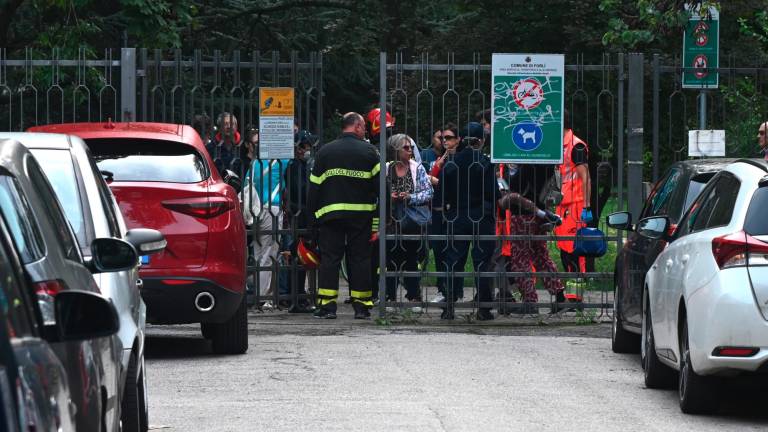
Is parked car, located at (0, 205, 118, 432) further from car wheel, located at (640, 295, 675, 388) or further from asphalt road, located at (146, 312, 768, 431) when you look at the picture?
car wheel, located at (640, 295, 675, 388)

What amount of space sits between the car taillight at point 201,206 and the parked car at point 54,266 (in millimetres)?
4952

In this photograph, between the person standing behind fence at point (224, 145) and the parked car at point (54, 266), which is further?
the person standing behind fence at point (224, 145)

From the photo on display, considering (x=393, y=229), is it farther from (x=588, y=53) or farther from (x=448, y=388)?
(x=588, y=53)

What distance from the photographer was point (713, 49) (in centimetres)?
1513

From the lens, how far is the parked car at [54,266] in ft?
15.5

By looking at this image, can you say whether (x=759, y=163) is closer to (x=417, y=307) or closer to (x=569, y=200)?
(x=569, y=200)

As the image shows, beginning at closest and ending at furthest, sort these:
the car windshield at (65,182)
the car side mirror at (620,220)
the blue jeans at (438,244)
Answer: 1. the car windshield at (65,182)
2. the car side mirror at (620,220)
3. the blue jeans at (438,244)

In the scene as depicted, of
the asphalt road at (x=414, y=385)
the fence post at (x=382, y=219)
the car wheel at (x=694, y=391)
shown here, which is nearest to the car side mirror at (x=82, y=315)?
the asphalt road at (x=414, y=385)

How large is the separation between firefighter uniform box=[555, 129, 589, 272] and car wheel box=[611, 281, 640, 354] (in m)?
3.08

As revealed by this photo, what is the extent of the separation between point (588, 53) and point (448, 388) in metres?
32.4

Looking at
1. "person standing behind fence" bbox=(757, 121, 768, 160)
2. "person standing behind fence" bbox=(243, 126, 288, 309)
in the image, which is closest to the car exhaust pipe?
"person standing behind fence" bbox=(243, 126, 288, 309)

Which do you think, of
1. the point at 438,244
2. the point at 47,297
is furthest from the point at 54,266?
the point at 438,244

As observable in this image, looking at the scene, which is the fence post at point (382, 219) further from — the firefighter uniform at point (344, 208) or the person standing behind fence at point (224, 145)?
the person standing behind fence at point (224, 145)

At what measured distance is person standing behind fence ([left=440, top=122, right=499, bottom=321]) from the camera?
15.3 meters
